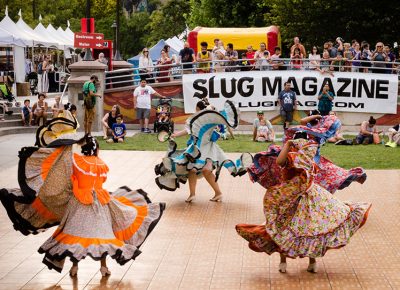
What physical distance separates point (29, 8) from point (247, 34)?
3402cm

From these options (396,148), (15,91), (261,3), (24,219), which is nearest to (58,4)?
(261,3)

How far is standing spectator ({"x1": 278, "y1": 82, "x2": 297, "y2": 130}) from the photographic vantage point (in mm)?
26109

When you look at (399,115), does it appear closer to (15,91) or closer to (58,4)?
(15,91)

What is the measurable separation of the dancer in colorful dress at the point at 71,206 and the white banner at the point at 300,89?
1792cm

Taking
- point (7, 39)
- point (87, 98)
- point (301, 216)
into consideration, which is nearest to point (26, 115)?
point (87, 98)

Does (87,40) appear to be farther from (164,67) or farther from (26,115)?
(164,67)

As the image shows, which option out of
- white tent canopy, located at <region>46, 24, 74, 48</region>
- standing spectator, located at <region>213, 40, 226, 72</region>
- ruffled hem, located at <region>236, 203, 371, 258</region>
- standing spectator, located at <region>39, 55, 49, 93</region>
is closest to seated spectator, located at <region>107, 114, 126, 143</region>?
standing spectator, located at <region>213, 40, 226, 72</region>

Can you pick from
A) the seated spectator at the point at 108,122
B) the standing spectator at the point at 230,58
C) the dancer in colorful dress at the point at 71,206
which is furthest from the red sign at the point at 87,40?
the dancer in colorful dress at the point at 71,206

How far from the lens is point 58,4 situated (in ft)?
242

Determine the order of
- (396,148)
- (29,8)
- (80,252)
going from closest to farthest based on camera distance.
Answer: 1. (80,252)
2. (396,148)
3. (29,8)

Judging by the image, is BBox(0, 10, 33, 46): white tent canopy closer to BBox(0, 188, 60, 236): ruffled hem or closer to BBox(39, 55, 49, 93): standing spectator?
BBox(39, 55, 49, 93): standing spectator

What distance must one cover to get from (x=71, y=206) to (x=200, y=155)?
4.81m

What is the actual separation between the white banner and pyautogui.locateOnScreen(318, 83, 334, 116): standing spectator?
0.58m

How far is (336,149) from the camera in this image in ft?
71.8
